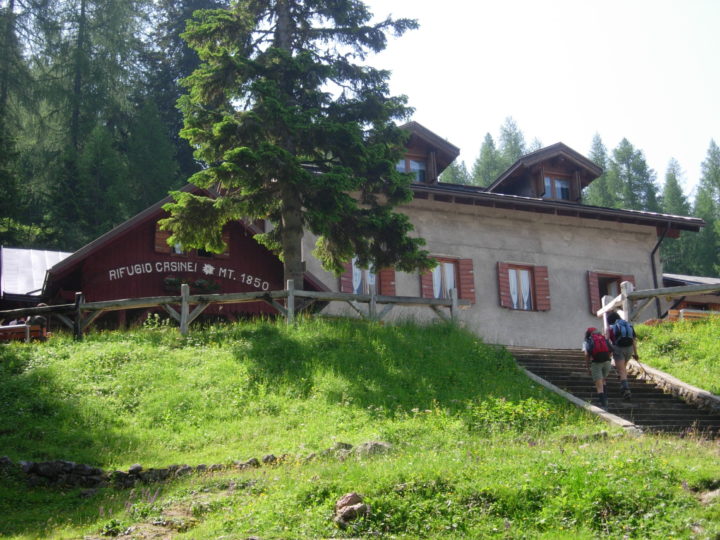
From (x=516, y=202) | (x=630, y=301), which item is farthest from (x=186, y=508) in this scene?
(x=516, y=202)

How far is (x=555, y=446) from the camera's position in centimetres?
1146

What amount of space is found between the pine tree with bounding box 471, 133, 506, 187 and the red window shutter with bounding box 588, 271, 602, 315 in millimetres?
26565

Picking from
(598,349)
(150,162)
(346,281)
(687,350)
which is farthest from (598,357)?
(150,162)

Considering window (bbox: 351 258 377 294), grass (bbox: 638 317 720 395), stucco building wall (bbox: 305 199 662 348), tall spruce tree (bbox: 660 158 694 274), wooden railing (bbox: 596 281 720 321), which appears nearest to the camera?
grass (bbox: 638 317 720 395)

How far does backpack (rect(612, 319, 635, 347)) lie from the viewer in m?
16.1

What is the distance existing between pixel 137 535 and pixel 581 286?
2128 centimetres

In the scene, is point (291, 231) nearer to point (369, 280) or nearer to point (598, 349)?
point (369, 280)

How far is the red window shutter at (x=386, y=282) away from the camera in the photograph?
24562 mm

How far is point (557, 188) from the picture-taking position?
2991 centimetres

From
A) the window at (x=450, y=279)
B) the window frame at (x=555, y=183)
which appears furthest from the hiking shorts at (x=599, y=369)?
the window frame at (x=555, y=183)

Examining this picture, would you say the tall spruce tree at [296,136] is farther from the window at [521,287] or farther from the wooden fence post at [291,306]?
the window at [521,287]

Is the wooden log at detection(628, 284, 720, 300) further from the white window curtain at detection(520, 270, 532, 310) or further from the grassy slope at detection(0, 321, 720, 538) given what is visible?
the white window curtain at detection(520, 270, 532, 310)

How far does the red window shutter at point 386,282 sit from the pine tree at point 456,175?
2973cm

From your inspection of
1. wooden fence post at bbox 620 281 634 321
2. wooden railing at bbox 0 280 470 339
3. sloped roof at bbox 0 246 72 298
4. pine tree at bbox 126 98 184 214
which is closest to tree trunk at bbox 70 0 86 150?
pine tree at bbox 126 98 184 214
